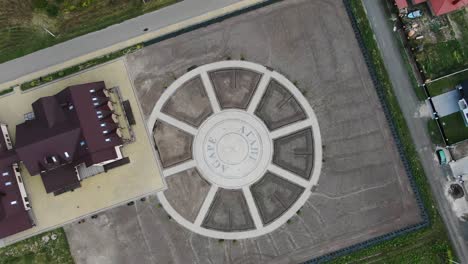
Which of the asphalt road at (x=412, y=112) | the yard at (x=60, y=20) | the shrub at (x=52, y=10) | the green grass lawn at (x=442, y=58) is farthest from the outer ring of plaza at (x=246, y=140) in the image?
the shrub at (x=52, y=10)

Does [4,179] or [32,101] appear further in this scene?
[32,101]

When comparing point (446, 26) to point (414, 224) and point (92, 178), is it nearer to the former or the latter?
point (414, 224)

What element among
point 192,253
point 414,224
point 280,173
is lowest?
point 414,224

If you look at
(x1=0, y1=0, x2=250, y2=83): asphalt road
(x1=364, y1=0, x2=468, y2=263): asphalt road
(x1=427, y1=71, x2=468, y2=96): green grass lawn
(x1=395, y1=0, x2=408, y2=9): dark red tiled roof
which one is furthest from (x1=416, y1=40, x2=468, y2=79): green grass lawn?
(x1=0, y1=0, x2=250, y2=83): asphalt road

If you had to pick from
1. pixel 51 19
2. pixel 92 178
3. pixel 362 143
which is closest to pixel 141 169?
pixel 92 178

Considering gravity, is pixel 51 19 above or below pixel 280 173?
above

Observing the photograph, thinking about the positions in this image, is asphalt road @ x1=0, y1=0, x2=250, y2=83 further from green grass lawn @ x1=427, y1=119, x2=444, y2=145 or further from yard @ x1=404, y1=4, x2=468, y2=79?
green grass lawn @ x1=427, y1=119, x2=444, y2=145

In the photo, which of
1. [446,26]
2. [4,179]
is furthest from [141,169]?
[446,26]
